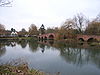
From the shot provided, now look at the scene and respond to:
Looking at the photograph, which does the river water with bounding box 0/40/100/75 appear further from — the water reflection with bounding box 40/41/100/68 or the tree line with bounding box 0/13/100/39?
the tree line with bounding box 0/13/100/39

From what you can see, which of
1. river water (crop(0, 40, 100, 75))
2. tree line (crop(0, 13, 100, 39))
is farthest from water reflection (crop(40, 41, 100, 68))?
tree line (crop(0, 13, 100, 39))

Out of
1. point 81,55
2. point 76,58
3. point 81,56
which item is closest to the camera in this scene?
point 76,58

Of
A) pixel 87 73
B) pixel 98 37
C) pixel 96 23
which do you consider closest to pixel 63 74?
pixel 87 73

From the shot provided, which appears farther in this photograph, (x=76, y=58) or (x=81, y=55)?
(x=81, y=55)

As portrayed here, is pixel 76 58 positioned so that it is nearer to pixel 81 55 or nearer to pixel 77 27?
pixel 81 55

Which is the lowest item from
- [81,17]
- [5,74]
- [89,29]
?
[5,74]

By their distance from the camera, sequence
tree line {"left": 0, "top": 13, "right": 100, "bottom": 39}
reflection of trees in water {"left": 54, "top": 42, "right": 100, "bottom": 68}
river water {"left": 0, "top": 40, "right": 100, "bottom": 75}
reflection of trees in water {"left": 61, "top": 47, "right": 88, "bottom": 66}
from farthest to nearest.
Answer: tree line {"left": 0, "top": 13, "right": 100, "bottom": 39}
reflection of trees in water {"left": 54, "top": 42, "right": 100, "bottom": 68}
reflection of trees in water {"left": 61, "top": 47, "right": 88, "bottom": 66}
river water {"left": 0, "top": 40, "right": 100, "bottom": 75}

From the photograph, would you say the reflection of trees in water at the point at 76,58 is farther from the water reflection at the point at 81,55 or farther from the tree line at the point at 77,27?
the tree line at the point at 77,27

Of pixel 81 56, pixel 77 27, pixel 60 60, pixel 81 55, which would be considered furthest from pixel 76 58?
pixel 77 27

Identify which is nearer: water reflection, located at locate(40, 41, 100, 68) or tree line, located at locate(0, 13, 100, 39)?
water reflection, located at locate(40, 41, 100, 68)

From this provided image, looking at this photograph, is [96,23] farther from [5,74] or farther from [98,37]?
[5,74]

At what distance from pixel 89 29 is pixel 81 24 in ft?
9.50

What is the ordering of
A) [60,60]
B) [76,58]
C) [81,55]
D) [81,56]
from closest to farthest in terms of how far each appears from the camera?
[60,60]
[76,58]
[81,56]
[81,55]

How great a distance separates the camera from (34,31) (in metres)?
78.2
